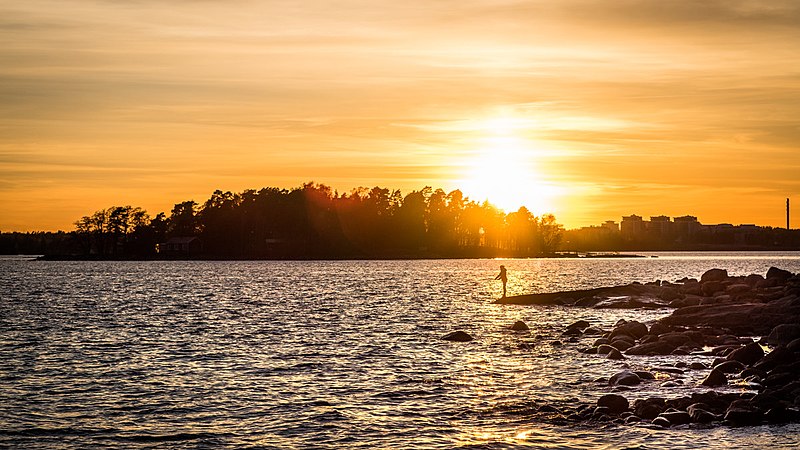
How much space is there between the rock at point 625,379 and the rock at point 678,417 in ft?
19.8

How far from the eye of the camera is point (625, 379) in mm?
30516

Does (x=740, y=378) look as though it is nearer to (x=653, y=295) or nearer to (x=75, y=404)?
(x=75, y=404)

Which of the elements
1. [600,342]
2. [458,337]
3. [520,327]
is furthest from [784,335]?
[520,327]

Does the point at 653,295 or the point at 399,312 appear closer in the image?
the point at 399,312

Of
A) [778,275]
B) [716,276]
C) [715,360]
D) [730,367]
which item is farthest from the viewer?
[716,276]

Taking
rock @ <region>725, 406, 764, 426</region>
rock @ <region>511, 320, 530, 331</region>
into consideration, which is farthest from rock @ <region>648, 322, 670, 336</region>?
rock @ <region>725, 406, 764, 426</region>

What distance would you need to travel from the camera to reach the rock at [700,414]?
23.8 metres

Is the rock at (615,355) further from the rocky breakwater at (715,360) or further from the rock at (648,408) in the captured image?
the rock at (648,408)

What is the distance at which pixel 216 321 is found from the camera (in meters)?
60.2

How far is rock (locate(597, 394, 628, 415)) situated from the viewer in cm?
2542

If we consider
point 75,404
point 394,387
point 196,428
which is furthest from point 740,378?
point 75,404

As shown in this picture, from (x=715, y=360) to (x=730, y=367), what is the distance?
1.47 metres

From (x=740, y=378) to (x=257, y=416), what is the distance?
17.0m

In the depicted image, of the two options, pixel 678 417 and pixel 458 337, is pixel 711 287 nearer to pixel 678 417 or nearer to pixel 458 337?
pixel 458 337
